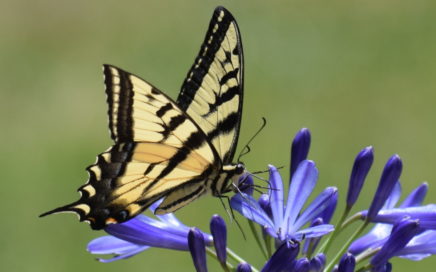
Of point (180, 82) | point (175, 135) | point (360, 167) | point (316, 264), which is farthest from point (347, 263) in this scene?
point (180, 82)

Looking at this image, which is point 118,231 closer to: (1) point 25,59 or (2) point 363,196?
(2) point 363,196

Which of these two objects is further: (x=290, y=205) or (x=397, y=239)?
(x=290, y=205)

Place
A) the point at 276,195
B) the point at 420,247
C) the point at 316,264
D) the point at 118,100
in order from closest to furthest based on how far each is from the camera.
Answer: the point at 316,264 → the point at 276,195 → the point at 118,100 → the point at 420,247

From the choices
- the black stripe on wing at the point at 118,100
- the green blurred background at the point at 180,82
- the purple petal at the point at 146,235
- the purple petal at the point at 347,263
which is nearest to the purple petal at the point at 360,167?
the purple petal at the point at 347,263

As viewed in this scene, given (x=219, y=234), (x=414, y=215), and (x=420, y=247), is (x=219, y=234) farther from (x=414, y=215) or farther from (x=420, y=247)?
(x=420, y=247)

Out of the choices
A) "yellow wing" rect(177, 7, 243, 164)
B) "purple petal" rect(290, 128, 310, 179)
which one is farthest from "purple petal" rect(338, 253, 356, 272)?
"yellow wing" rect(177, 7, 243, 164)

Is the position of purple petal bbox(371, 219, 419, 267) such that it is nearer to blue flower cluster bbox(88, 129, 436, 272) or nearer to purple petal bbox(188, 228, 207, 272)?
blue flower cluster bbox(88, 129, 436, 272)

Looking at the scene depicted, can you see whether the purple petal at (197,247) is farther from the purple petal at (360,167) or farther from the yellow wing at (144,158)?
the purple petal at (360,167)
